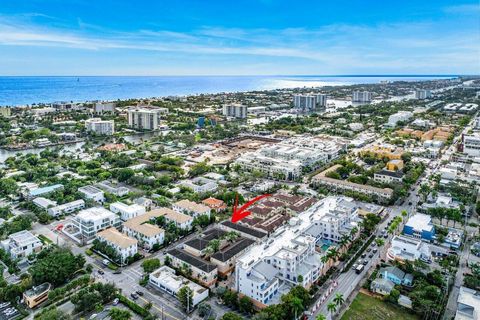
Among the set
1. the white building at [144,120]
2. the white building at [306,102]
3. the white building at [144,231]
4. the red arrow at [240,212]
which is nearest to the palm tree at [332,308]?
the red arrow at [240,212]

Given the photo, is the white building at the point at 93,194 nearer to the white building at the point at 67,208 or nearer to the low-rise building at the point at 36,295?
the white building at the point at 67,208

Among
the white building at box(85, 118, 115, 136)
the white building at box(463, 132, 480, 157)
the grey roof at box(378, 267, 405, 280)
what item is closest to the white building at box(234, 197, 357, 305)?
the grey roof at box(378, 267, 405, 280)

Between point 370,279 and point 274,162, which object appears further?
point 274,162

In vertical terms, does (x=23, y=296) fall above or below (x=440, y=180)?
below

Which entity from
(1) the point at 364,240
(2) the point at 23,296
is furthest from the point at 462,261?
(2) the point at 23,296

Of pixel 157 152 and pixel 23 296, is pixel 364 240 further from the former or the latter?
pixel 157 152

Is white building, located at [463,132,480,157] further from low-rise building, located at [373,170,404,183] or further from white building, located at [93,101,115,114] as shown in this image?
white building, located at [93,101,115,114]
